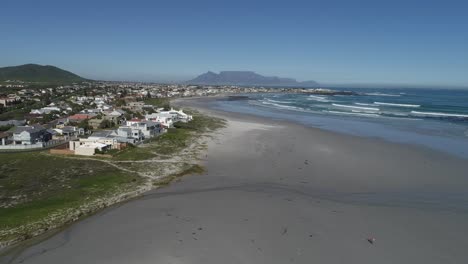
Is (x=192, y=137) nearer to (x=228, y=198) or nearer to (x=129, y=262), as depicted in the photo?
(x=228, y=198)

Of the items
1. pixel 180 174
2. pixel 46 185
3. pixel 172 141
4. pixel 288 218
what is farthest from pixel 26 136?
→ pixel 288 218

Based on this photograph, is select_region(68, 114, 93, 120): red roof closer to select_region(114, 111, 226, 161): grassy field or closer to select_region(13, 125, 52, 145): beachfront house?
select_region(114, 111, 226, 161): grassy field

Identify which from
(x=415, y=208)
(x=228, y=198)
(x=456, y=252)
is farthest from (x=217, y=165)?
(x=456, y=252)

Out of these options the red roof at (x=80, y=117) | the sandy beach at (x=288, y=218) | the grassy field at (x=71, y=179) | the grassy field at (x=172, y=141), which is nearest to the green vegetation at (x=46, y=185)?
the grassy field at (x=71, y=179)

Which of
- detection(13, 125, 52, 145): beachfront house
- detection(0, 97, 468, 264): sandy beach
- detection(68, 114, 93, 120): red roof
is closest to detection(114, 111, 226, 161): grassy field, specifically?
detection(0, 97, 468, 264): sandy beach

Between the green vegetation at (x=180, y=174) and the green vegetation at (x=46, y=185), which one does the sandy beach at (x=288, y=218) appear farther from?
the green vegetation at (x=46, y=185)

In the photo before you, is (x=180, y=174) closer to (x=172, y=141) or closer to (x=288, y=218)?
(x=288, y=218)
